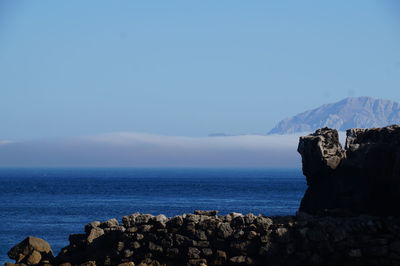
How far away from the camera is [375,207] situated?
34750 millimetres

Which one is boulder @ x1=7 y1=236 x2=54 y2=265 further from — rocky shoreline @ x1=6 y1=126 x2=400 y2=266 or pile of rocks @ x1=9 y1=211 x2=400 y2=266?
pile of rocks @ x1=9 y1=211 x2=400 y2=266

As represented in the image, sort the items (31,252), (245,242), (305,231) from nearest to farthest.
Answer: (305,231)
(245,242)
(31,252)

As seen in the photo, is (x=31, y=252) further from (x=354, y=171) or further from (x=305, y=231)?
(x=354, y=171)

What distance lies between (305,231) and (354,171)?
6466mm

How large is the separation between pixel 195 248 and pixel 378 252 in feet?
22.7

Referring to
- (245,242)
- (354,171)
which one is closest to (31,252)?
(245,242)

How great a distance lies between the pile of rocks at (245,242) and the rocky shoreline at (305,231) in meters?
0.04

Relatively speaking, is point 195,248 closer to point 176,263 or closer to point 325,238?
point 176,263

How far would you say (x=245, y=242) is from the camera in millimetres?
31391

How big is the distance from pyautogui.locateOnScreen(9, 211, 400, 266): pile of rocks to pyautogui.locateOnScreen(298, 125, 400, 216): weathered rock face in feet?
9.31

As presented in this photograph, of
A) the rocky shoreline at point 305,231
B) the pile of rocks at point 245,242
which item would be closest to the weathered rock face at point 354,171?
the rocky shoreline at point 305,231

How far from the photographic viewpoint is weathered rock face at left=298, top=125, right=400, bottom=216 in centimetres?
3447

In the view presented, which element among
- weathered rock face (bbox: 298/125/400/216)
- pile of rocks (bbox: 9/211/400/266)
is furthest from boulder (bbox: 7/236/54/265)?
weathered rock face (bbox: 298/125/400/216)

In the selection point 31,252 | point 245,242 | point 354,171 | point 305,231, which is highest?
point 354,171
